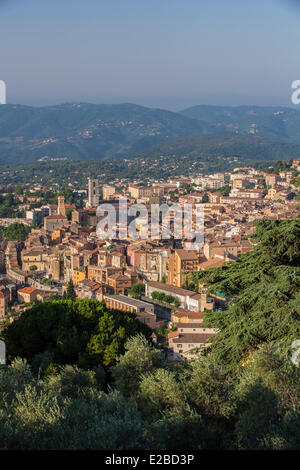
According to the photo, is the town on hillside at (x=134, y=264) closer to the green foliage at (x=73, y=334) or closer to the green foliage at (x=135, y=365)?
the green foliage at (x=135, y=365)

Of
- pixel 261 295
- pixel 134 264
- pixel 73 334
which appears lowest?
pixel 134 264

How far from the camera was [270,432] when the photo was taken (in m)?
2.20

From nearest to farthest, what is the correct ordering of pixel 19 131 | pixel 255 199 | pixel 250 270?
pixel 250 270
pixel 255 199
pixel 19 131

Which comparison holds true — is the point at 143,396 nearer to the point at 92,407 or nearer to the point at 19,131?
the point at 92,407

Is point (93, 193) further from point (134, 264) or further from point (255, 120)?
point (255, 120)

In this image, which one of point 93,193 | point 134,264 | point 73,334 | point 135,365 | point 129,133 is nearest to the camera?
point 135,365

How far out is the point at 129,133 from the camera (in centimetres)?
11988

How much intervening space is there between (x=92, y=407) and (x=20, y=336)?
140 inches

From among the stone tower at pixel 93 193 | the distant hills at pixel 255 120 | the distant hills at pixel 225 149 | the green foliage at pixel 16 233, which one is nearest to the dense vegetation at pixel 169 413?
the green foliage at pixel 16 233

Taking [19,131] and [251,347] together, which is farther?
[19,131]

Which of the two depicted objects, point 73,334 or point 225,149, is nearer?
point 73,334

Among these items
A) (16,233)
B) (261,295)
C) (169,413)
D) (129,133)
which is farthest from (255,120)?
(169,413)

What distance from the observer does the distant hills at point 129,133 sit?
81812 millimetres
